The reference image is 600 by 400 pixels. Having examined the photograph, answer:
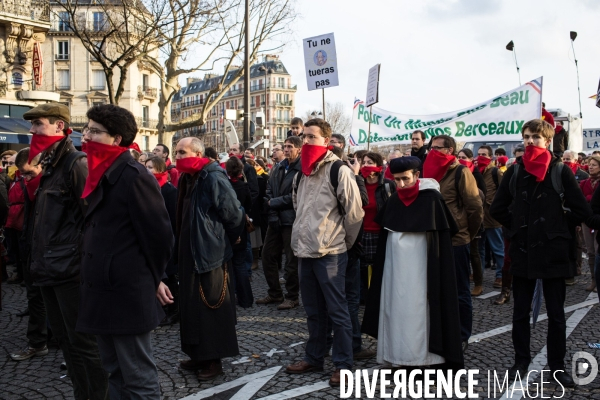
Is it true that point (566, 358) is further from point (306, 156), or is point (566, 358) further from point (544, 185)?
point (306, 156)

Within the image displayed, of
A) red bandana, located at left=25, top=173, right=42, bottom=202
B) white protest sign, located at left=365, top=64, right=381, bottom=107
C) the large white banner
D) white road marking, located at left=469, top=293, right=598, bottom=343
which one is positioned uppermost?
white protest sign, located at left=365, top=64, right=381, bottom=107

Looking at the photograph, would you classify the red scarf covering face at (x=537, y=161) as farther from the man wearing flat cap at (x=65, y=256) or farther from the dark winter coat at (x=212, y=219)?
the man wearing flat cap at (x=65, y=256)

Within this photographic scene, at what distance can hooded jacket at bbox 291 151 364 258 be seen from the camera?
470 centimetres

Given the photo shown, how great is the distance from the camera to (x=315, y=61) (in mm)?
11445

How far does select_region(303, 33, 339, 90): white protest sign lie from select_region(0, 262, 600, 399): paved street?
17.6 ft

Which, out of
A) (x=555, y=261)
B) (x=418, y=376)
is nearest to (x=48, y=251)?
(x=418, y=376)

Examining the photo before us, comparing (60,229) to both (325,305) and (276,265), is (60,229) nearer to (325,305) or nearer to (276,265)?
(325,305)

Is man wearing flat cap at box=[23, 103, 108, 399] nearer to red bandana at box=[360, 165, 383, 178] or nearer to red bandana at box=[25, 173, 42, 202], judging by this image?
red bandana at box=[25, 173, 42, 202]

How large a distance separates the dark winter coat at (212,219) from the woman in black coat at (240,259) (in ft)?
1.25

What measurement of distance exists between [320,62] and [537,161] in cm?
727

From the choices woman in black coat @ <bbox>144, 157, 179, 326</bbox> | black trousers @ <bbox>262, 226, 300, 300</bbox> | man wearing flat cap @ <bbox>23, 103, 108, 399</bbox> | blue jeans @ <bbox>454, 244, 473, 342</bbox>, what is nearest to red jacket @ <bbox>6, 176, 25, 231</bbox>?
woman in black coat @ <bbox>144, 157, 179, 326</bbox>

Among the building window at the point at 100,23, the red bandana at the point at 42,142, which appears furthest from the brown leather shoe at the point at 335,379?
the building window at the point at 100,23

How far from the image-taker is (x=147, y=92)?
2598 inches

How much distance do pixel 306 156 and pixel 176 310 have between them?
2.89 metres
